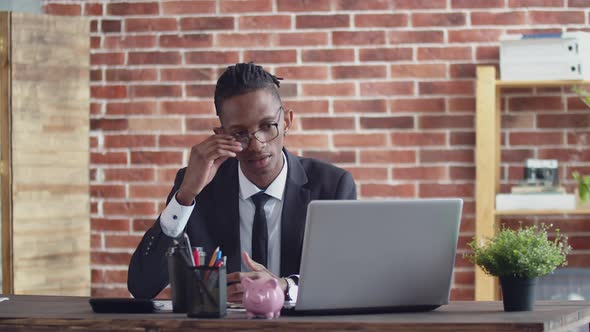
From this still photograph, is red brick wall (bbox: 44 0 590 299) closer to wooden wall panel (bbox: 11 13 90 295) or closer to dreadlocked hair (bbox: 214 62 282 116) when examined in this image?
wooden wall panel (bbox: 11 13 90 295)

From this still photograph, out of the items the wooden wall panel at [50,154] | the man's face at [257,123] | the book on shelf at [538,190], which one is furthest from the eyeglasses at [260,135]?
the wooden wall panel at [50,154]

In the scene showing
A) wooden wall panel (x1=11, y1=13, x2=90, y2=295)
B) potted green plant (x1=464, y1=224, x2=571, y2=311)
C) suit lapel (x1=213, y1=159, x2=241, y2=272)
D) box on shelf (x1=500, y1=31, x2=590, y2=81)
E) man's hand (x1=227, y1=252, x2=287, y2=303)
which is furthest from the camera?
wooden wall panel (x1=11, y1=13, x2=90, y2=295)

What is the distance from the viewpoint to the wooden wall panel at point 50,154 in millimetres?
3789

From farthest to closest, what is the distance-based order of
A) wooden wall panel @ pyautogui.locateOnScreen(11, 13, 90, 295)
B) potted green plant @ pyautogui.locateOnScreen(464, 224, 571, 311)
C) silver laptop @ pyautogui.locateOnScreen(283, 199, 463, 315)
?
1. wooden wall panel @ pyautogui.locateOnScreen(11, 13, 90, 295)
2. potted green plant @ pyautogui.locateOnScreen(464, 224, 571, 311)
3. silver laptop @ pyautogui.locateOnScreen(283, 199, 463, 315)

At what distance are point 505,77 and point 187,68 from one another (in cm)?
131

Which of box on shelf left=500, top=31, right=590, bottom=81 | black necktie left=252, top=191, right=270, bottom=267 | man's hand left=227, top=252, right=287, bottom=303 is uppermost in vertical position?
box on shelf left=500, top=31, right=590, bottom=81

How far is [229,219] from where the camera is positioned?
260 cm

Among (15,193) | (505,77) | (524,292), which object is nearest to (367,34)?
(505,77)

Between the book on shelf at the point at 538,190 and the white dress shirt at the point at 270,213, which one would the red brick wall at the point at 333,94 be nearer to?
the book on shelf at the point at 538,190

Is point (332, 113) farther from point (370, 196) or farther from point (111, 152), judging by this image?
point (111, 152)

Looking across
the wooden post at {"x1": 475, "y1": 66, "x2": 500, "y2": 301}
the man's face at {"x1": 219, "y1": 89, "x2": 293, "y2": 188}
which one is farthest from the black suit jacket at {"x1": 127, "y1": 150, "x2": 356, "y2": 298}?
the wooden post at {"x1": 475, "y1": 66, "x2": 500, "y2": 301}

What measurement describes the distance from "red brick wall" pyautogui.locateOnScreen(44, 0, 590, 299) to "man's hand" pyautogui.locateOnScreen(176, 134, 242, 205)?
142 cm

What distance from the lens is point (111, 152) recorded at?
4023 mm

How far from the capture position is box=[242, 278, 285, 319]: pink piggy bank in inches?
75.2
